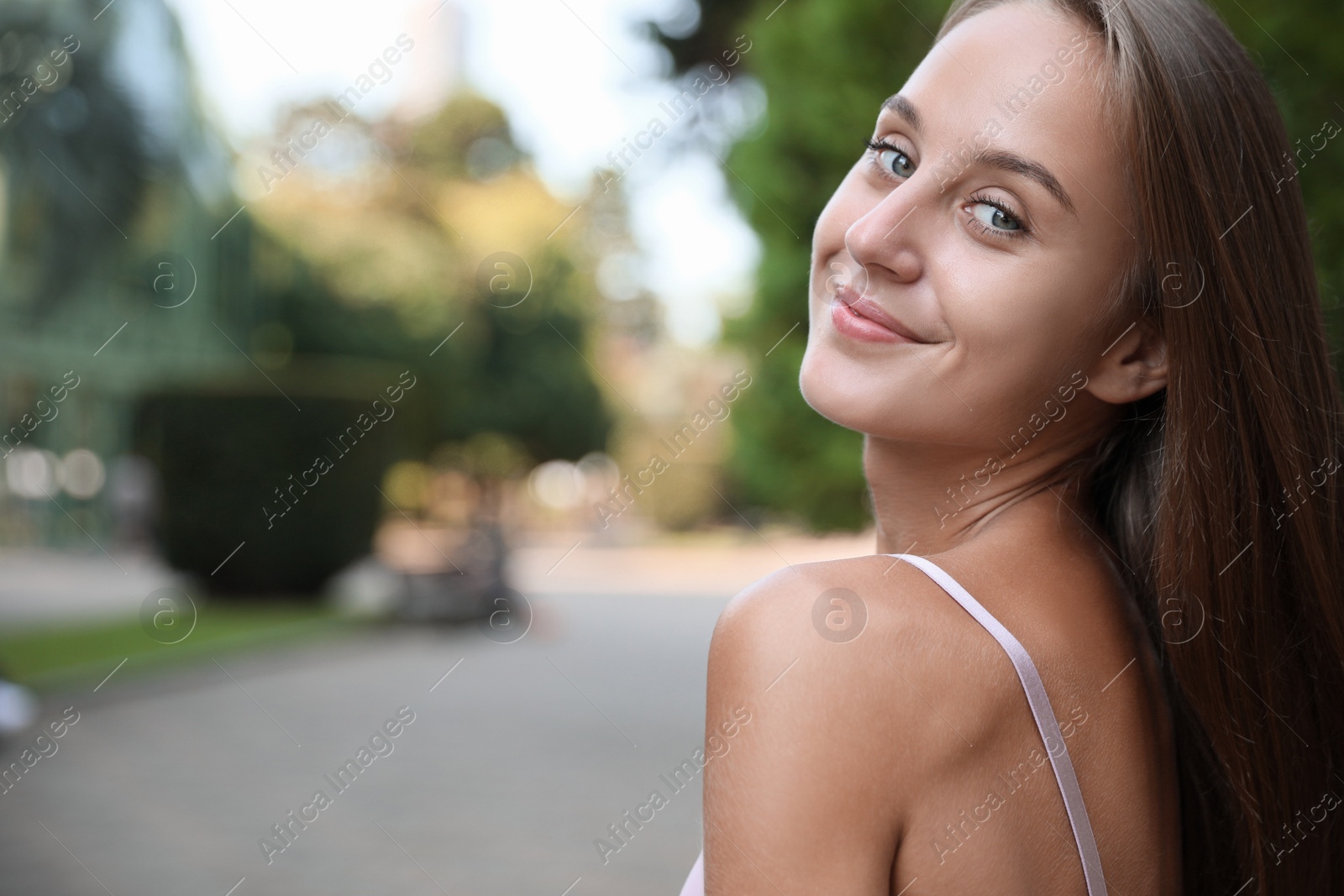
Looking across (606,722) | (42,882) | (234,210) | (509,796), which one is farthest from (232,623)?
(234,210)

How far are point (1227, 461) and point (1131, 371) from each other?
0.50 ft

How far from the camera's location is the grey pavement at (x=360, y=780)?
623 centimetres

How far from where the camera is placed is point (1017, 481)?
1478mm

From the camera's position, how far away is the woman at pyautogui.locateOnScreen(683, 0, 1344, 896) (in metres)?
1.12

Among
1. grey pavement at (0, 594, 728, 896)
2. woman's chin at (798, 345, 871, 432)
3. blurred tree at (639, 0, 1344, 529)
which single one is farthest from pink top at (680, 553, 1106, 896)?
grey pavement at (0, 594, 728, 896)

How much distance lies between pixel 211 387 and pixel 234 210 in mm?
7890

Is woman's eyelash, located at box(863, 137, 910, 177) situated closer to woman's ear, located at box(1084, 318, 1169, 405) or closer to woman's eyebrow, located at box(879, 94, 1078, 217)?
woman's eyebrow, located at box(879, 94, 1078, 217)

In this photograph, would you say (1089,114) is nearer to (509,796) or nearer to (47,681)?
(509,796)

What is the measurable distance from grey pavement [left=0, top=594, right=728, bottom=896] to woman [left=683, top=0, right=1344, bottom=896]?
5.09 meters

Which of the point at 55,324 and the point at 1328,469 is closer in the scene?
the point at 1328,469

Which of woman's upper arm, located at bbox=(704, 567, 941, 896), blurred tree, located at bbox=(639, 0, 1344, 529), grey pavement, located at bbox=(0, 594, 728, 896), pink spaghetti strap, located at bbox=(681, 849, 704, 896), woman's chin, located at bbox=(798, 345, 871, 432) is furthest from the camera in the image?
grey pavement, located at bbox=(0, 594, 728, 896)

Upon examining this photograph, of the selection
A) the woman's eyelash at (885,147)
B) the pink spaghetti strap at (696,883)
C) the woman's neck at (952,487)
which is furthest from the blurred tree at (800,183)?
the pink spaghetti strap at (696,883)

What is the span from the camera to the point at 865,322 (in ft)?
4.62

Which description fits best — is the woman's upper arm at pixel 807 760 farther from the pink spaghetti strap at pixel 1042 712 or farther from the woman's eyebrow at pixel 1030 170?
the woman's eyebrow at pixel 1030 170
